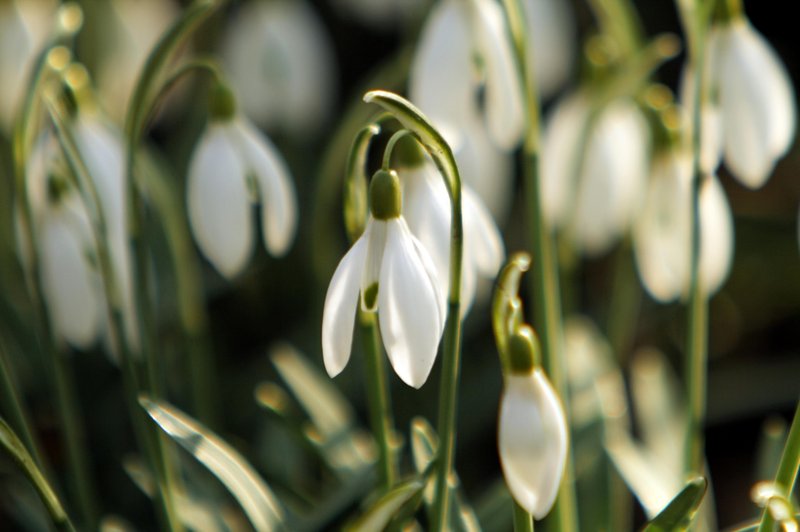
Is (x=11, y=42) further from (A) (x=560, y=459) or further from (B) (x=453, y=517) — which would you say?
(A) (x=560, y=459)

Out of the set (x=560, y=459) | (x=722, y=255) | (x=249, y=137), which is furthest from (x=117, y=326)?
(x=722, y=255)

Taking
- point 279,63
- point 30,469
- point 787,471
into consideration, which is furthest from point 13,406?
point 279,63

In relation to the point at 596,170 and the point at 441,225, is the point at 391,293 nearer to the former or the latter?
the point at 441,225

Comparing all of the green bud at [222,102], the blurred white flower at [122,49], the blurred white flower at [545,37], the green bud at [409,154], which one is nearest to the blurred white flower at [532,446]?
the green bud at [409,154]

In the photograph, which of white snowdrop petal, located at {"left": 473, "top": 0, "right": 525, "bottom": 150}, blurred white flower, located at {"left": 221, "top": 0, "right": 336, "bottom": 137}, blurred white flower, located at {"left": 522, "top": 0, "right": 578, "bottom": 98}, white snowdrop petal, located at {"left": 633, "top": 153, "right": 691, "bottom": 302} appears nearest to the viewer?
white snowdrop petal, located at {"left": 473, "top": 0, "right": 525, "bottom": 150}

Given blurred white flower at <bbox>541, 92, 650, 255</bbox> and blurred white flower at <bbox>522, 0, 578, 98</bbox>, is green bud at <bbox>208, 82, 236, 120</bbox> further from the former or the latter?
blurred white flower at <bbox>522, 0, 578, 98</bbox>

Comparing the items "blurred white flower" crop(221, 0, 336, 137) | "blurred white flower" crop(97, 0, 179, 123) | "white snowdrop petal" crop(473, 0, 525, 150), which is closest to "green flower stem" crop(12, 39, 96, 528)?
"white snowdrop petal" crop(473, 0, 525, 150)

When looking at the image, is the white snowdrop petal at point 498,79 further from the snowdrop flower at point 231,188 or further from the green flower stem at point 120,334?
the green flower stem at point 120,334
